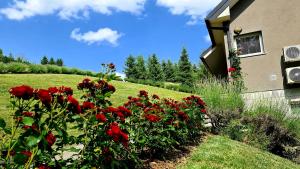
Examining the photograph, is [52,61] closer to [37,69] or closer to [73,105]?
[37,69]

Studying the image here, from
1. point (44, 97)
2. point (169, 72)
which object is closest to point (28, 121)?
point (44, 97)

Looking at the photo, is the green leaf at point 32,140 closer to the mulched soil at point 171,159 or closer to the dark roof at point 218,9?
the mulched soil at point 171,159

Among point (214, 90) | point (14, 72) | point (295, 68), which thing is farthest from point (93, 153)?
point (14, 72)

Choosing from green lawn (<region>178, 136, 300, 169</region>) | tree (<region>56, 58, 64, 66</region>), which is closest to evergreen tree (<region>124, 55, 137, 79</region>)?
tree (<region>56, 58, 64, 66</region>)

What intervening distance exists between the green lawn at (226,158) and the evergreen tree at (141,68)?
55.3 meters

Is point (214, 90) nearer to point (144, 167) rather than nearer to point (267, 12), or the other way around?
point (267, 12)

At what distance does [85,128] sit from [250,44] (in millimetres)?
11833

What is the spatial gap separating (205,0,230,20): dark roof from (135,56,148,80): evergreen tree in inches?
1950

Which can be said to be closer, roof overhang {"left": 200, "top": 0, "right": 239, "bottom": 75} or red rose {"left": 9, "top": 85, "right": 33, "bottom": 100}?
red rose {"left": 9, "top": 85, "right": 33, "bottom": 100}

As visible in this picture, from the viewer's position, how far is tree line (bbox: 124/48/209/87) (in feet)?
204

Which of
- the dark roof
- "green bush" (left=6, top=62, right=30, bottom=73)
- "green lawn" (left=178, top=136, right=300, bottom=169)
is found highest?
the dark roof

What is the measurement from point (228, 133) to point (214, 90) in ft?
5.47

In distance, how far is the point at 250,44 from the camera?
14.6 m

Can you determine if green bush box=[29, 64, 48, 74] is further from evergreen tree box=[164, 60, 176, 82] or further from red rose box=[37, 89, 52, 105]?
evergreen tree box=[164, 60, 176, 82]
